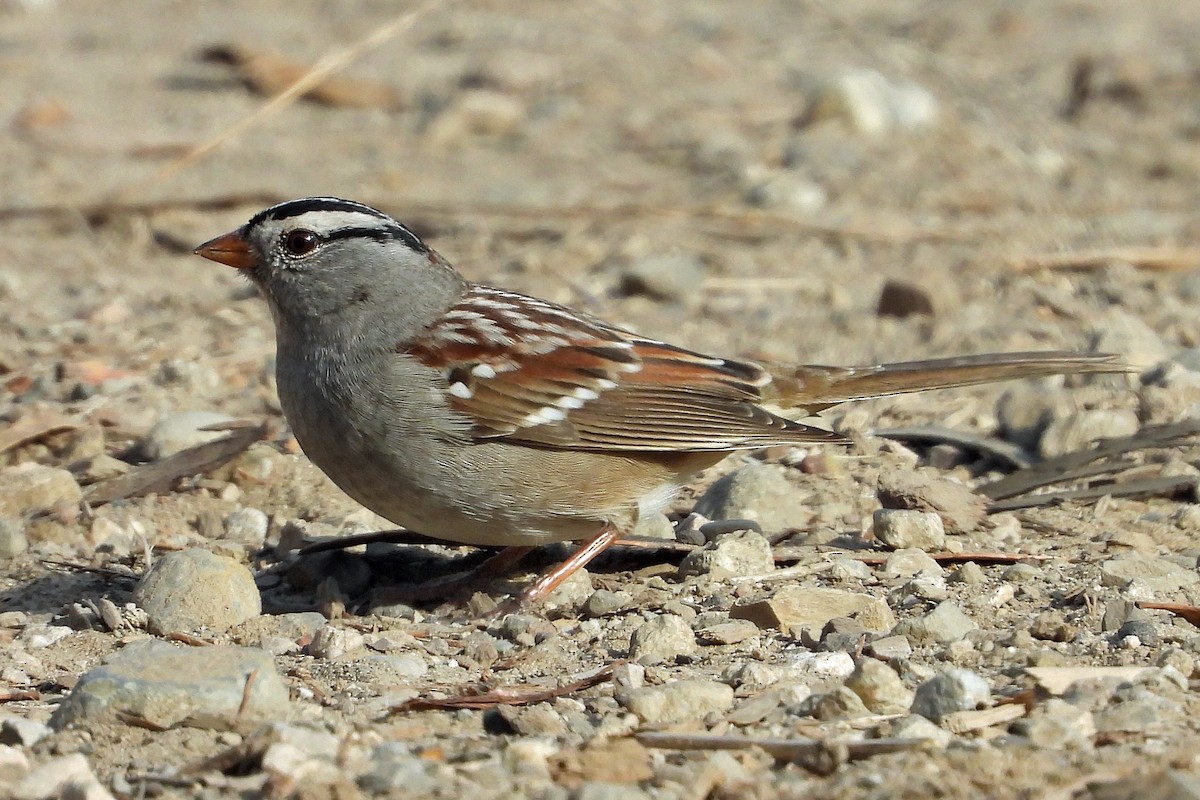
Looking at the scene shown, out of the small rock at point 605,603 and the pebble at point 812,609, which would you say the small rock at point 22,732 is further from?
the pebble at point 812,609

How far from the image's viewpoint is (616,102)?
10648mm

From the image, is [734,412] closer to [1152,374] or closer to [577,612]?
[577,612]

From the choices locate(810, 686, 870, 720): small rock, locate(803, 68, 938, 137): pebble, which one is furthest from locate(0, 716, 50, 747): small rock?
locate(803, 68, 938, 137): pebble

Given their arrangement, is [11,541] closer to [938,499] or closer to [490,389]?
[490,389]

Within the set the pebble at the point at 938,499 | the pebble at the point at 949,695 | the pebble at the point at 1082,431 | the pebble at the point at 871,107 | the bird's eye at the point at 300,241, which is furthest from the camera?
the pebble at the point at 871,107

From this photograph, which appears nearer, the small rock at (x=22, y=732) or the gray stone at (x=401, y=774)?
the gray stone at (x=401, y=774)

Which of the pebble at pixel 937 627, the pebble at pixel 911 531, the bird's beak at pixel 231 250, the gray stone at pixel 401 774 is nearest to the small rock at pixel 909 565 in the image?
the pebble at pixel 911 531

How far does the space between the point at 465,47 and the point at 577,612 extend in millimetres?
7805

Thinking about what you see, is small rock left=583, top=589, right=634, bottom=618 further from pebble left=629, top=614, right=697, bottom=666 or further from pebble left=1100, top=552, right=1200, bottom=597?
pebble left=1100, top=552, right=1200, bottom=597

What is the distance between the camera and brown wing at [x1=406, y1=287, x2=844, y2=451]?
477 cm

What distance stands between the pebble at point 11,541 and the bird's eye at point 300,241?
3.85 feet

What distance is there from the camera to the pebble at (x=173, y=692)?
3535 mm

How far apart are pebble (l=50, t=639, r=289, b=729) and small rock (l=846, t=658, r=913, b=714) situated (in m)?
1.22

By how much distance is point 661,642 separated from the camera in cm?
402
